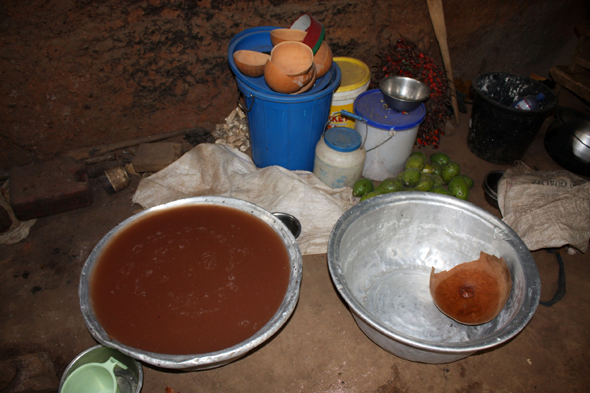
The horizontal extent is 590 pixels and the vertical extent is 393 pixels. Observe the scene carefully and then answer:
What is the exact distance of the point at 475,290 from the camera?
2023mm

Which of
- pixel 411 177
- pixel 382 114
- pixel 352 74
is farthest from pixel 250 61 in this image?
pixel 411 177

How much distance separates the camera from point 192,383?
2.00m

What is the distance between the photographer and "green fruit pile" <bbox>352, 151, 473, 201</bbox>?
110 inches

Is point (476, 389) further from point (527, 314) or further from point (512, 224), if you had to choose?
point (512, 224)

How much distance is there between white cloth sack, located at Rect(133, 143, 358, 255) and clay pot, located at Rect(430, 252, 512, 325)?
913mm

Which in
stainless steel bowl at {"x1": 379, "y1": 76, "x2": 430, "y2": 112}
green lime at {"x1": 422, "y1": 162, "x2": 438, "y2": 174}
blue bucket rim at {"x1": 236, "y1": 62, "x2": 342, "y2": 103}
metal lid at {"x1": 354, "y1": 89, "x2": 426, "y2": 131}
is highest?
blue bucket rim at {"x1": 236, "y1": 62, "x2": 342, "y2": 103}

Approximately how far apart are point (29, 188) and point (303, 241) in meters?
2.17

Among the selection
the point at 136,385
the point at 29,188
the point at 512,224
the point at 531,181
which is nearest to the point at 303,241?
the point at 136,385

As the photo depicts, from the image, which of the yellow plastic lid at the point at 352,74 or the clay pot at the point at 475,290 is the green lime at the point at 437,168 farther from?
the clay pot at the point at 475,290

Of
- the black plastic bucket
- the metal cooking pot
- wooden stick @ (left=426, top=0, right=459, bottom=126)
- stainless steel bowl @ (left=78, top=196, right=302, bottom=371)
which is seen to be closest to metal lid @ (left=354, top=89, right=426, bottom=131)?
the black plastic bucket

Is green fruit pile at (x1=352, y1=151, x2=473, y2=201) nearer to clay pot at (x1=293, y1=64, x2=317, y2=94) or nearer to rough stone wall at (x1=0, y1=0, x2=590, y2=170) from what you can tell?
clay pot at (x1=293, y1=64, x2=317, y2=94)

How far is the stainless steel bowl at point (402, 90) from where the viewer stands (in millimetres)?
3029

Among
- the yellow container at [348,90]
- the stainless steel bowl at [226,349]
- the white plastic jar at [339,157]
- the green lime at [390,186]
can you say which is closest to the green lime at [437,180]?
the green lime at [390,186]

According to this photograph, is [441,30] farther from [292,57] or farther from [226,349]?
[226,349]
